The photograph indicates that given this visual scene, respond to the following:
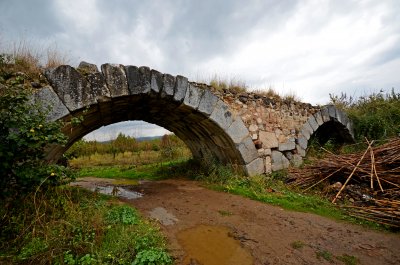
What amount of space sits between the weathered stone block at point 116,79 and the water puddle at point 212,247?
2.48 metres

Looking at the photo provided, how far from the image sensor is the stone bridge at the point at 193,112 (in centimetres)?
409

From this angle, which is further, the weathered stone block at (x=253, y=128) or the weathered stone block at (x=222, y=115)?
the weathered stone block at (x=253, y=128)

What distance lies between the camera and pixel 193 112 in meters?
5.56

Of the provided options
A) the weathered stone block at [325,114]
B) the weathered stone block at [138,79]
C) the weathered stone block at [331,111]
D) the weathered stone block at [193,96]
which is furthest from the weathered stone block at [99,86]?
the weathered stone block at [331,111]

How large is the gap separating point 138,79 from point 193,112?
4.67ft

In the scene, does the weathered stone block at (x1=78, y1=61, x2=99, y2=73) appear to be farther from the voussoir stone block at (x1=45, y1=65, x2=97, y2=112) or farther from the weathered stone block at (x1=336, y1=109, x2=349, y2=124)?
the weathered stone block at (x1=336, y1=109, x2=349, y2=124)

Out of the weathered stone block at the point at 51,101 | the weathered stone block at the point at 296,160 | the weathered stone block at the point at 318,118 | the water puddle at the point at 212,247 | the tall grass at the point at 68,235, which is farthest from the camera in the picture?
the weathered stone block at the point at 318,118

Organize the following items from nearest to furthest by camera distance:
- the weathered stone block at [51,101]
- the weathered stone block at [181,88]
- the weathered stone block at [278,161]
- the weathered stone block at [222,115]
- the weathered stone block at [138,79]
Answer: the weathered stone block at [51,101] → the weathered stone block at [138,79] → the weathered stone block at [181,88] → the weathered stone block at [222,115] → the weathered stone block at [278,161]

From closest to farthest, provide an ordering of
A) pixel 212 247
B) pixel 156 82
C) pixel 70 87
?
1. pixel 212 247
2. pixel 70 87
3. pixel 156 82

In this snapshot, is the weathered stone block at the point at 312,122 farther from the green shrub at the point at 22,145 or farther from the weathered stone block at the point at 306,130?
the green shrub at the point at 22,145

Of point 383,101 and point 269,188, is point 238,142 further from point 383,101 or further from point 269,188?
point 383,101

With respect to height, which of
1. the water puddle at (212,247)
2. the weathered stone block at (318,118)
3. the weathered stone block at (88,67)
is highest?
the weathered stone block at (88,67)

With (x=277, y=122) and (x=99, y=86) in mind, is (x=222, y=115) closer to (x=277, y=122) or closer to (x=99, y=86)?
(x=277, y=122)

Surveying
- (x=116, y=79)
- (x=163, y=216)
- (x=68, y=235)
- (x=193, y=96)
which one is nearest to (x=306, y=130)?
(x=193, y=96)
